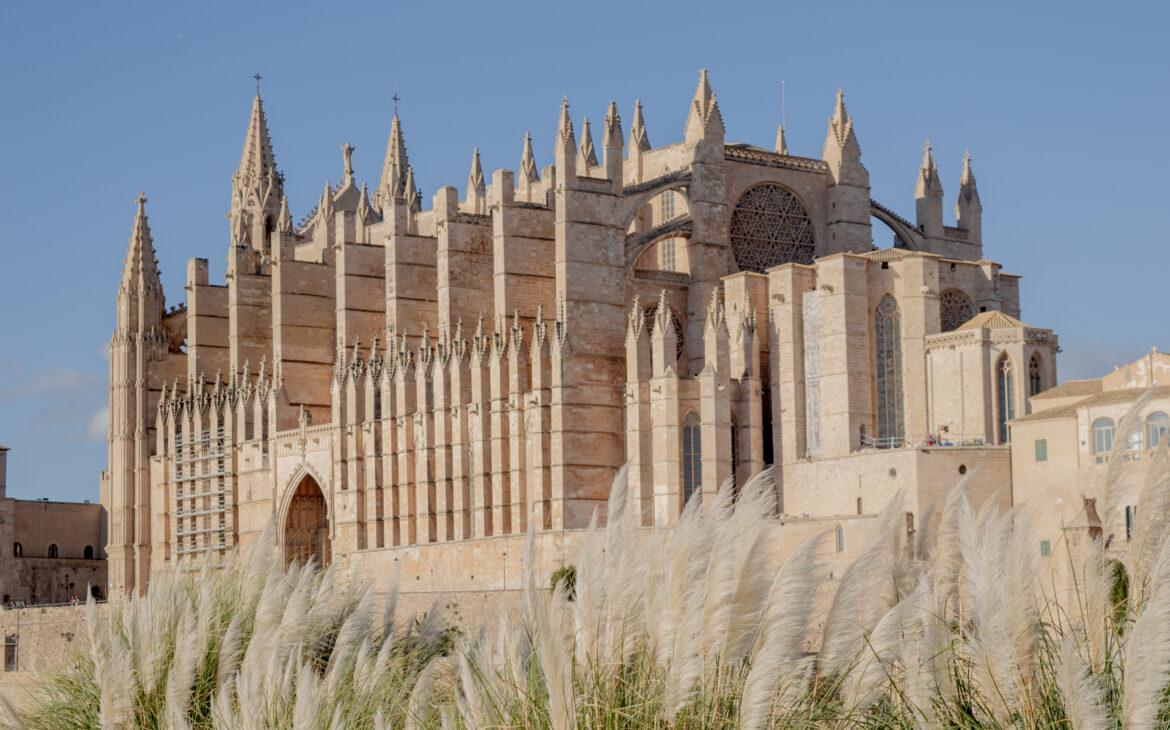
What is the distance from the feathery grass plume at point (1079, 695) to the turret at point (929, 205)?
4036 cm

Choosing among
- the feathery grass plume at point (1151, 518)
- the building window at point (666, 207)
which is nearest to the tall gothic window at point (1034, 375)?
the building window at point (666, 207)

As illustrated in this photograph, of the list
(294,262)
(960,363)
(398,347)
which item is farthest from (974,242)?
(294,262)

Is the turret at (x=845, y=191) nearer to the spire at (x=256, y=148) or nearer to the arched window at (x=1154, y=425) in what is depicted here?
the arched window at (x=1154, y=425)

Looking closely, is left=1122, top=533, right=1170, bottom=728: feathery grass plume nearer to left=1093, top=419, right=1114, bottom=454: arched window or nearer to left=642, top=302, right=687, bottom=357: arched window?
left=1093, top=419, right=1114, bottom=454: arched window

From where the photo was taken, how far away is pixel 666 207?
48906 millimetres

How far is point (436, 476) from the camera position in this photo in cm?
4578

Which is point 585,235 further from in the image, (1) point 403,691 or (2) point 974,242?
(1) point 403,691

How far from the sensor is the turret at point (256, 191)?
61000 mm

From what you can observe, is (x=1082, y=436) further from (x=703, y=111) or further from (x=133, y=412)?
(x=133, y=412)

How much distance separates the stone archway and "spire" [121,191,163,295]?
11.5m

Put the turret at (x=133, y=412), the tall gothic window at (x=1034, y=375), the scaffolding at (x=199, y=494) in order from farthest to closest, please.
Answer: the turret at (x=133, y=412) < the scaffolding at (x=199, y=494) < the tall gothic window at (x=1034, y=375)

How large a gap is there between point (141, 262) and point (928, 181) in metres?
26.9

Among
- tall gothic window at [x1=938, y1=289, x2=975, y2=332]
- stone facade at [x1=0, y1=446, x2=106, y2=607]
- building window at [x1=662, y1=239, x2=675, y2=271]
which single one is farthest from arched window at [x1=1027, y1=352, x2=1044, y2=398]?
stone facade at [x1=0, y1=446, x2=106, y2=607]

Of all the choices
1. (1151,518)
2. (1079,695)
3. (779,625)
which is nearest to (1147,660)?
(1079,695)
